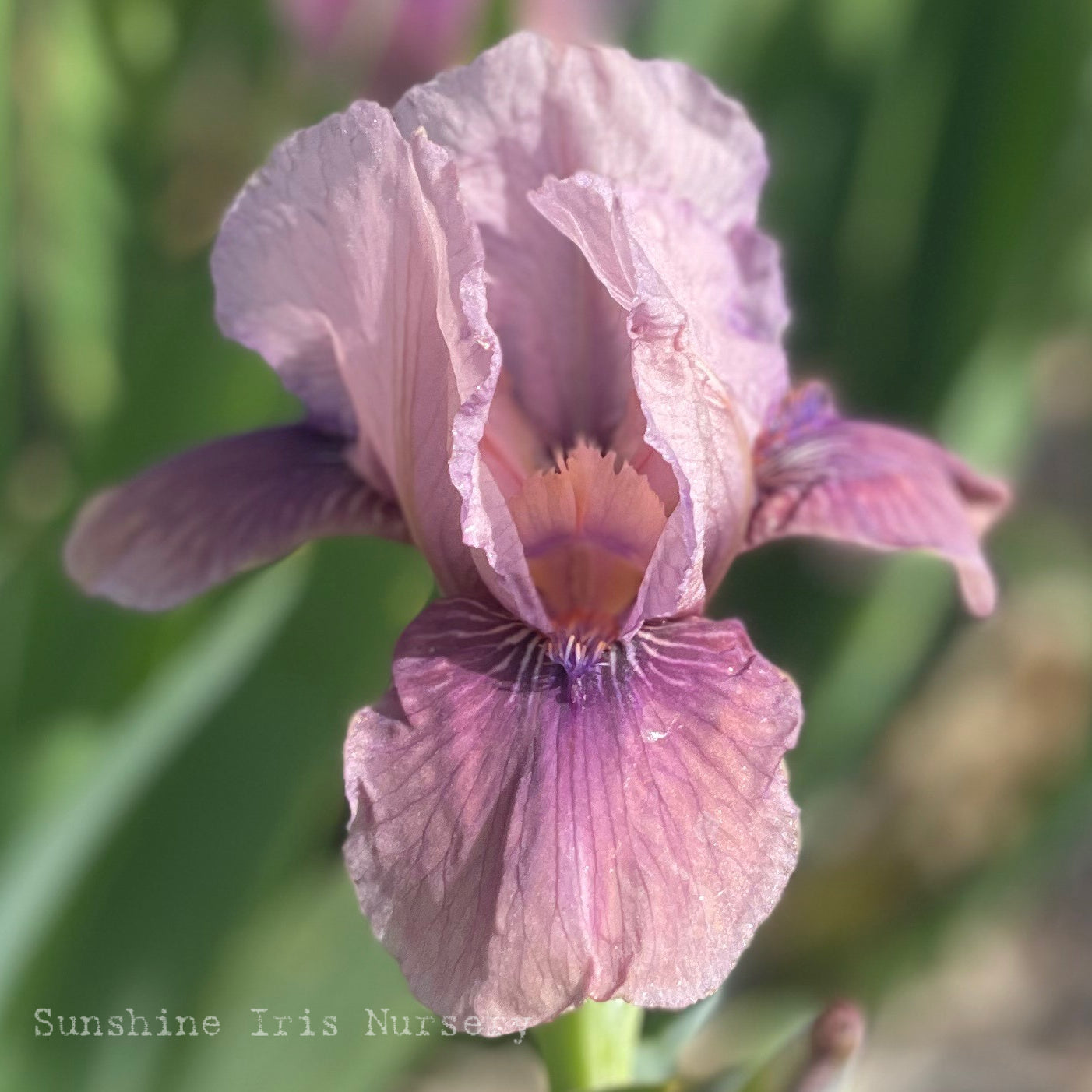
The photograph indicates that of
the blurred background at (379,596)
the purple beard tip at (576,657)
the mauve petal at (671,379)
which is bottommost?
the blurred background at (379,596)

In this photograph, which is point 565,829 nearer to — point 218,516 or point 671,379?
point 671,379

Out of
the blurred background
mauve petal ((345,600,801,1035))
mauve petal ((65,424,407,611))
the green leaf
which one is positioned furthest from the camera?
the blurred background

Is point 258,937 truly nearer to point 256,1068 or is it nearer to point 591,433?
point 256,1068

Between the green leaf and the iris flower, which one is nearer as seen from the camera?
the iris flower

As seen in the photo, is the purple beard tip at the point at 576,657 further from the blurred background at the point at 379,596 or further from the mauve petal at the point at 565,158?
the blurred background at the point at 379,596

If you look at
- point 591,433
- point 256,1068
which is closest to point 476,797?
Answer: point 591,433

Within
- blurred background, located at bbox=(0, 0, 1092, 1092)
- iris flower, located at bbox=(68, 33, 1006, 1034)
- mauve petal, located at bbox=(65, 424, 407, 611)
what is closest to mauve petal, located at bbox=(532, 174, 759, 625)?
iris flower, located at bbox=(68, 33, 1006, 1034)

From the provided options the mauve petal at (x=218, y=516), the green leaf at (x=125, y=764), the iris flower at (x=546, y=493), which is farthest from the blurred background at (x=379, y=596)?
the iris flower at (x=546, y=493)

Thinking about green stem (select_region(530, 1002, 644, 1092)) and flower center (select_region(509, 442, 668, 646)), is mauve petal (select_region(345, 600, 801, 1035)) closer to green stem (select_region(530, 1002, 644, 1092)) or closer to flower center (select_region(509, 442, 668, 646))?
flower center (select_region(509, 442, 668, 646))
